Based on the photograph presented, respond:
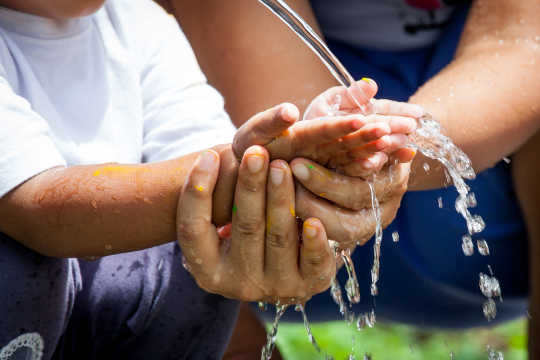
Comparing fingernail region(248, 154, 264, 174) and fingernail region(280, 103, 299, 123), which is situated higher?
fingernail region(280, 103, 299, 123)

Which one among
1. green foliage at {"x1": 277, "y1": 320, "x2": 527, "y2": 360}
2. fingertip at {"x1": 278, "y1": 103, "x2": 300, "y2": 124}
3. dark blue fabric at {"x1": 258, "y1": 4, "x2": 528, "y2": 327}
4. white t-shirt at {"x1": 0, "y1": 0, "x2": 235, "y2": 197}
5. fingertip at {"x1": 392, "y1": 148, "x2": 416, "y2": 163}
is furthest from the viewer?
green foliage at {"x1": 277, "y1": 320, "x2": 527, "y2": 360}

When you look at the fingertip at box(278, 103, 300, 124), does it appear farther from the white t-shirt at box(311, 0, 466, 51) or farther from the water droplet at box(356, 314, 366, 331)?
the white t-shirt at box(311, 0, 466, 51)

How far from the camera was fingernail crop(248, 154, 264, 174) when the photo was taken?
0.75 meters

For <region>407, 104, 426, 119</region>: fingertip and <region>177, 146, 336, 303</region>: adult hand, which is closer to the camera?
<region>177, 146, 336, 303</region>: adult hand

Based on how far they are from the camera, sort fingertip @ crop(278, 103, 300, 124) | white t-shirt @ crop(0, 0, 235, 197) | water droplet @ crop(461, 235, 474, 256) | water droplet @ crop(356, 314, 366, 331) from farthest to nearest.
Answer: water droplet @ crop(461, 235, 474, 256) → water droplet @ crop(356, 314, 366, 331) → white t-shirt @ crop(0, 0, 235, 197) → fingertip @ crop(278, 103, 300, 124)

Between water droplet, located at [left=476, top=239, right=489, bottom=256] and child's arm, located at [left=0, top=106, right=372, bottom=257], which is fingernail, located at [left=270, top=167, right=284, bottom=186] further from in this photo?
water droplet, located at [left=476, top=239, right=489, bottom=256]

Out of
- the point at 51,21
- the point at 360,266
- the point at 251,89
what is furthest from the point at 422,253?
the point at 51,21

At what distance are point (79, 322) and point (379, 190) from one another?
1.62 feet

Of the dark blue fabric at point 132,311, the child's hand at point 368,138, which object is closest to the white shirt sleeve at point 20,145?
the dark blue fabric at point 132,311

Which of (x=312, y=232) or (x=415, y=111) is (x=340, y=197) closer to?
(x=312, y=232)

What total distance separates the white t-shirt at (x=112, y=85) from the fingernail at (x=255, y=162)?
0.26 meters

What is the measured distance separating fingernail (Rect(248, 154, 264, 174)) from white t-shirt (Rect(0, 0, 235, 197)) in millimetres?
263

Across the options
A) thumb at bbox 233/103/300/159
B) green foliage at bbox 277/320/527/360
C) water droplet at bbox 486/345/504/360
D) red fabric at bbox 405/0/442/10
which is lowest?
green foliage at bbox 277/320/527/360

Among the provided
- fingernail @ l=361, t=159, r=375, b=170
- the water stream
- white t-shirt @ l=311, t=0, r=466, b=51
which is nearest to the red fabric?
white t-shirt @ l=311, t=0, r=466, b=51
